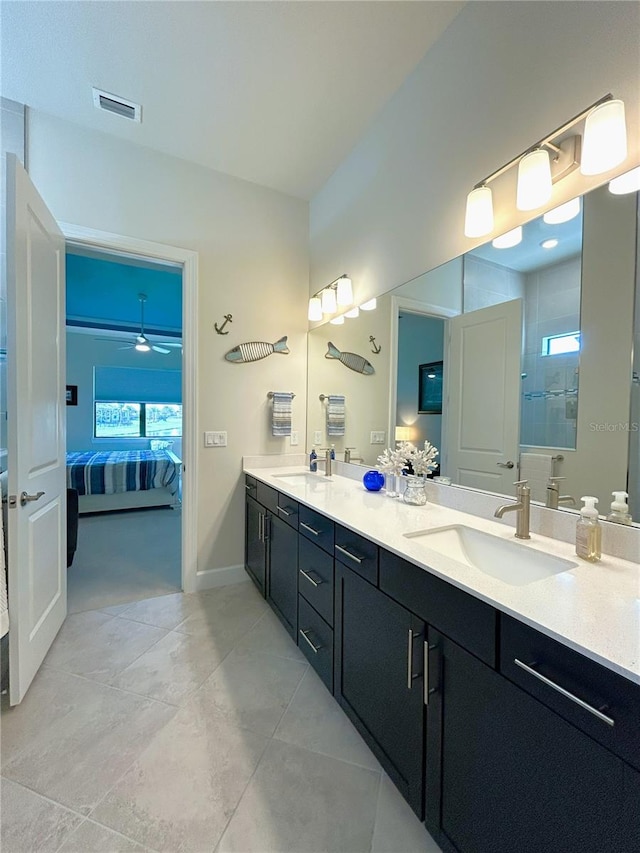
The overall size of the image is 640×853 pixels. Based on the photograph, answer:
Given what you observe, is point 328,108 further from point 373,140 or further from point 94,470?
point 94,470

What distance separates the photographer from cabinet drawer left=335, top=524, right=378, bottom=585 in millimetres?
1309

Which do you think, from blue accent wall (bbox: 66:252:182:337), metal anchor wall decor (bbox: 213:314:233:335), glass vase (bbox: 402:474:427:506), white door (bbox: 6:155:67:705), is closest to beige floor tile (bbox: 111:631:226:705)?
white door (bbox: 6:155:67:705)

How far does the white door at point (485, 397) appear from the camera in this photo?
4.95 feet

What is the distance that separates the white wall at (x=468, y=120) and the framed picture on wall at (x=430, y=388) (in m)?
0.51

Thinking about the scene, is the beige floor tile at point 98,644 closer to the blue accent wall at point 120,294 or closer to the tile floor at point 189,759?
the tile floor at point 189,759

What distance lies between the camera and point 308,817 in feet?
3.86

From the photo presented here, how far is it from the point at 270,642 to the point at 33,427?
1.66 metres

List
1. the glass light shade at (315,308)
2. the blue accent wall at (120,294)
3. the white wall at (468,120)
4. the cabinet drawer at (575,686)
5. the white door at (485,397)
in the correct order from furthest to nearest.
→ the blue accent wall at (120,294) → the glass light shade at (315,308) → the white door at (485,397) → the white wall at (468,120) → the cabinet drawer at (575,686)

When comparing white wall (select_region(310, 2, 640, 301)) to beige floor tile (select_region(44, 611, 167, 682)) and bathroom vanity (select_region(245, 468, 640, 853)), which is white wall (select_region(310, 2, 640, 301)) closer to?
bathroom vanity (select_region(245, 468, 640, 853))

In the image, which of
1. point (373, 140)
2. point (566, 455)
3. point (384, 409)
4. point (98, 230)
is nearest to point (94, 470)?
point (98, 230)

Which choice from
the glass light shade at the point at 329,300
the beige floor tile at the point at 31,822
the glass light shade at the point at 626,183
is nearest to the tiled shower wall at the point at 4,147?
the beige floor tile at the point at 31,822

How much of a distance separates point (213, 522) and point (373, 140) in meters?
2.74

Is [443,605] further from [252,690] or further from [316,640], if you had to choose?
[252,690]

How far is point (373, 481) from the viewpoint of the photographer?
2.14 metres
